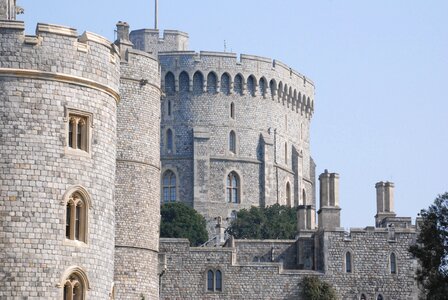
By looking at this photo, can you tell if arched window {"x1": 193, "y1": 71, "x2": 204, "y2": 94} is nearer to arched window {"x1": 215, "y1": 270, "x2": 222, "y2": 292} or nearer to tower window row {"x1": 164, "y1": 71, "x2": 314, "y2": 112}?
tower window row {"x1": 164, "y1": 71, "x2": 314, "y2": 112}

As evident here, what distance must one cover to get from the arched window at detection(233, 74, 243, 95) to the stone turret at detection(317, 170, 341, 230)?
107 feet

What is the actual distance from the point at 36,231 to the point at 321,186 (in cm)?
3579

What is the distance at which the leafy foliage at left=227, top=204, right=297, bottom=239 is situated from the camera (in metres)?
88.3

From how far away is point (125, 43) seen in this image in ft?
177

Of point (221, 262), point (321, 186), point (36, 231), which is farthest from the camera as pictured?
point (321, 186)

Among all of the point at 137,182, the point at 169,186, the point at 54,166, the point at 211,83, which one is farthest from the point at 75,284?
the point at 211,83

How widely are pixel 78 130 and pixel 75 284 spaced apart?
4.18m

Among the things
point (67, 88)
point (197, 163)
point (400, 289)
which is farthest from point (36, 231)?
point (197, 163)

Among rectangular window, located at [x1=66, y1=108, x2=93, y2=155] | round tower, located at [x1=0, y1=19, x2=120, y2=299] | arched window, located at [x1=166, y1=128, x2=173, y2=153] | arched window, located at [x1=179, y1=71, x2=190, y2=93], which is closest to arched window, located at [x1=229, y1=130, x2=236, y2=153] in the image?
arched window, located at [x1=166, y1=128, x2=173, y2=153]

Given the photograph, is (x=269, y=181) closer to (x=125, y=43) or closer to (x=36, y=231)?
(x=125, y=43)

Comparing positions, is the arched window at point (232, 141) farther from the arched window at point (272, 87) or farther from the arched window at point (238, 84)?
the arched window at point (272, 87)

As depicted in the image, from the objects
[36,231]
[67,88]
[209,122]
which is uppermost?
[209,122]

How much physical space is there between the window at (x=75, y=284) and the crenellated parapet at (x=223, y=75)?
65513mm

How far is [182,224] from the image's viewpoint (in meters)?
86.9
